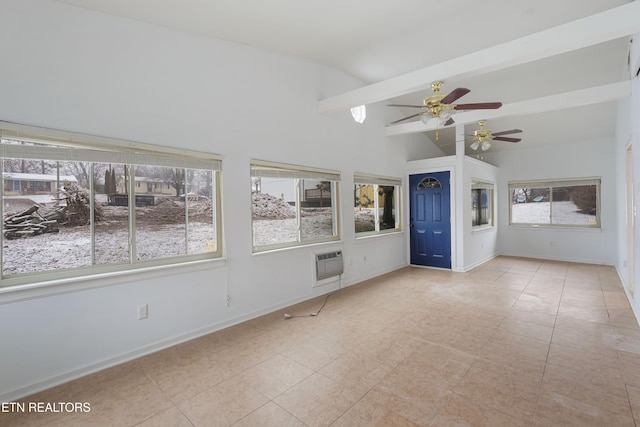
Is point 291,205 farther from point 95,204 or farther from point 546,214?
point 546,214

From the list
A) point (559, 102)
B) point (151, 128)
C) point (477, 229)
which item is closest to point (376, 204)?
point (477, 229)

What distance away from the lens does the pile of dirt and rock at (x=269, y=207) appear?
12.3 ft

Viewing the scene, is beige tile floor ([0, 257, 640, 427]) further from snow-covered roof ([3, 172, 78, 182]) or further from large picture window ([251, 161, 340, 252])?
snow-covered roof ([3, 172, 78, 182])

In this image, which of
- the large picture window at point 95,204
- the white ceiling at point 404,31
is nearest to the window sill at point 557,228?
the white ceiling at point 404,31

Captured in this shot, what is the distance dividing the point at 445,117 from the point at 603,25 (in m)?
1.43

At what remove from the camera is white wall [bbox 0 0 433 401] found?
216 cm

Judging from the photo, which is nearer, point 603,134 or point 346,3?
point 346,3

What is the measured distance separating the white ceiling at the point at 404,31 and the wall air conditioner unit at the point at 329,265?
2.40 m

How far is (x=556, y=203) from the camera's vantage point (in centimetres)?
700

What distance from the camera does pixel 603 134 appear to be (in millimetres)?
6152

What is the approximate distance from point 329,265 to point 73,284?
9.94ft

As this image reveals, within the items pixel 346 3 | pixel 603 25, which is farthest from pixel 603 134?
pixel 346 3

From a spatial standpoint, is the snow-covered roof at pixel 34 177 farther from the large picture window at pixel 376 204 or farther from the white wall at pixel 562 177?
the white wall at pixel 562 177

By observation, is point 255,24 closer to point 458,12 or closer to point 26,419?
point 458,12
